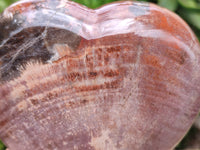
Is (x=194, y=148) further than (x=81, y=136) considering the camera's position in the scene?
Yes

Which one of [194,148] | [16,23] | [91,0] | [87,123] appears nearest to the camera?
[16,23]

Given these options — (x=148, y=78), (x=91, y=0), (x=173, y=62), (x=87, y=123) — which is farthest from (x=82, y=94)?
(x=91, y=0)

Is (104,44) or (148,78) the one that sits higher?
(104,44)

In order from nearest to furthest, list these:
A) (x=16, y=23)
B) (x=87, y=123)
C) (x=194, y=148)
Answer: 1. (x=16, y=23)
2. (x=87, y=123)
3. (x=194, y=148)

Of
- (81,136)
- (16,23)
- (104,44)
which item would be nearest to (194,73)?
(104,44)

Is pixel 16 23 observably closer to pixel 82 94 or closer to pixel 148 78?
pixel 82 94

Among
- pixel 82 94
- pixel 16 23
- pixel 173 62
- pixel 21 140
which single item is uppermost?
pixel 16 23
